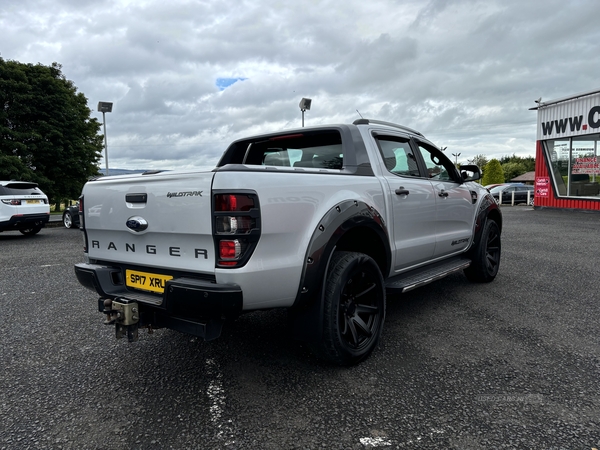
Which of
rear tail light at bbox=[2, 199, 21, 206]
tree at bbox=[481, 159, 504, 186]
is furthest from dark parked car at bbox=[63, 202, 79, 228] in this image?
tree at bbox=[481, 159, 504, 186]

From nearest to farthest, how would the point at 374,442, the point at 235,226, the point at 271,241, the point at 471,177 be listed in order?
the point at 374,442 < the point at 235,226 < the point at 271,241 < the point at 471,177

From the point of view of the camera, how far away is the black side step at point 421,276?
138 inches

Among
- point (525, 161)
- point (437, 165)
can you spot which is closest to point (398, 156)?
point (437, 165)

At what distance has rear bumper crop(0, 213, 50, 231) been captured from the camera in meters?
10.1

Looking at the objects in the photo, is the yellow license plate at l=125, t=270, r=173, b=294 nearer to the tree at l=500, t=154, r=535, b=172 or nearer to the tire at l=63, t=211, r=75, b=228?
the tire at l=63, t=211, r=75, b=228

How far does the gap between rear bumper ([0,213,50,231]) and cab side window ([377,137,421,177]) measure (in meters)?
9.79

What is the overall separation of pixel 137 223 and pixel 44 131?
89.5ft

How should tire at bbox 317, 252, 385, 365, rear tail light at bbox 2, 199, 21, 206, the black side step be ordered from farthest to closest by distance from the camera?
1. rear tail light at bbox 2, 199, 21, 206
2. the black side step
3. tire at bbox 317, 252, 385, 365

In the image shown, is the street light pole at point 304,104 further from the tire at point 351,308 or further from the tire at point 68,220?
the tire at point 351,308

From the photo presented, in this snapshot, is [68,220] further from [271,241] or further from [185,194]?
[271,241]

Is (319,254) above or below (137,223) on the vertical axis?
below

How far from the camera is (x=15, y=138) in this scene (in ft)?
78.9

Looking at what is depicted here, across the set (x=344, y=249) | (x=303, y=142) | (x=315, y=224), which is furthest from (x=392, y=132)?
(x=315, y=224)

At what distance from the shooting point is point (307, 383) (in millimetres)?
2822
